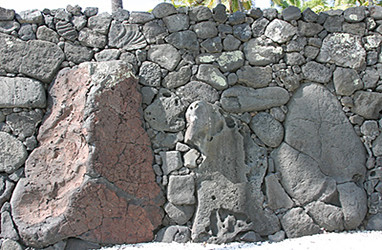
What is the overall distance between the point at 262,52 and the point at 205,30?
65 centimetres

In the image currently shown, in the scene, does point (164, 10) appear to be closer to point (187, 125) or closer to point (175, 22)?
point (175, 22)

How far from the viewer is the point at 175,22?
3758mm

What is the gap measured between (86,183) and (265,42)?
7.57 feet

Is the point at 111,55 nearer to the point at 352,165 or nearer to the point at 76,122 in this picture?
the point at 76,122

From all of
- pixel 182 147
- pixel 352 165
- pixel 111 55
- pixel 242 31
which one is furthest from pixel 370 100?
pixel 111 55

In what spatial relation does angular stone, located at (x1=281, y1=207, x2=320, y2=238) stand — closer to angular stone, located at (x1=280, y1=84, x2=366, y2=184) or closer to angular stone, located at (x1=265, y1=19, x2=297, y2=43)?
angular stone, located at (x1=280, y1=84, x2=366, y2=184)

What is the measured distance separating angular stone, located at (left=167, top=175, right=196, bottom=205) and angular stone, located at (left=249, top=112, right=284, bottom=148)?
841mm

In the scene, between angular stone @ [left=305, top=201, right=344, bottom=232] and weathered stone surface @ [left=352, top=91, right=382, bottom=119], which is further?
weathered stone surface @ [left=352, top=91, right=382, bottom=119]

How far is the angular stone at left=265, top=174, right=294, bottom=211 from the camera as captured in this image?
355 cm

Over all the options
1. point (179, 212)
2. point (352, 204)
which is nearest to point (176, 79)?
point (179, 212)

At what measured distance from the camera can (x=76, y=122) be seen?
3412 millimetres

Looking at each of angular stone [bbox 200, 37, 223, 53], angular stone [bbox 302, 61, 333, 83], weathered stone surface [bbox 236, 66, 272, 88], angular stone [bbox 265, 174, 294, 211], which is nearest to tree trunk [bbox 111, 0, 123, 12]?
angular stone [bbox 200, 37, 223, 53]

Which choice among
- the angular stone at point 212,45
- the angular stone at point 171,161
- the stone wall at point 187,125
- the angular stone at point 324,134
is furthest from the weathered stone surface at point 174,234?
the angular stone at point 212,45

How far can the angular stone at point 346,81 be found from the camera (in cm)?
379
